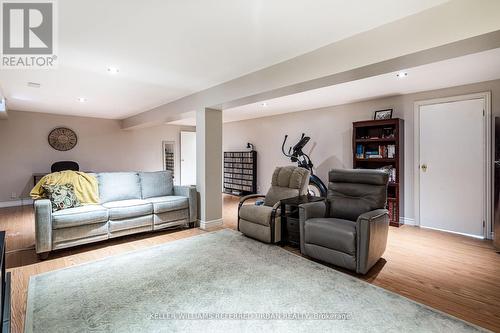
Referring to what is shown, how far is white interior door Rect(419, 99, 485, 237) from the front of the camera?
369 centimetres

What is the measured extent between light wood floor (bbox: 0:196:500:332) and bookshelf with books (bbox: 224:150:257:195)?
2.83 metres

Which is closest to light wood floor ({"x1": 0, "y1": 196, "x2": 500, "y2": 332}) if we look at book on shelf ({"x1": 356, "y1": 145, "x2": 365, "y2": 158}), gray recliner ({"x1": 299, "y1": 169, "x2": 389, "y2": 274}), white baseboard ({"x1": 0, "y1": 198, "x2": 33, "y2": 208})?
gray recliner ({"x1": 299, "y1": 169, "x2": 389, "y2": 274})

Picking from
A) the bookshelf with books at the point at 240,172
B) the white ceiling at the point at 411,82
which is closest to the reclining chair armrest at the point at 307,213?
the white ceiling at the point at 411,82

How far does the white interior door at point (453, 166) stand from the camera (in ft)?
12.1

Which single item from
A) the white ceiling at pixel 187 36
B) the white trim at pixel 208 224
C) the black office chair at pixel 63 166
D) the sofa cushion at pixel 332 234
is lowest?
the white trim at pixel 208 224

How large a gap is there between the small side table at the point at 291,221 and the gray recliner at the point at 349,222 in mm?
280

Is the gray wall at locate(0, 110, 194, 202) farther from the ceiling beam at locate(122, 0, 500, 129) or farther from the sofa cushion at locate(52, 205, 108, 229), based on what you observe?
the ceiling beam at locate(122, 0, 500, 129)

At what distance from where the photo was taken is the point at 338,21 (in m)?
2.10

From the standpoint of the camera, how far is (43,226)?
2.95 meters

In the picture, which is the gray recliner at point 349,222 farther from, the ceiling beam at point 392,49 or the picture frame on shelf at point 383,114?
the picture frame on shelf at point 383,114

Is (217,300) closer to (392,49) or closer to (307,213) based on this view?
(307,213)

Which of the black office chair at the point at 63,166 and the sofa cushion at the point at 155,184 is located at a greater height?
the black office chair at the point at 63,166

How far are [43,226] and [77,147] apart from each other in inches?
182

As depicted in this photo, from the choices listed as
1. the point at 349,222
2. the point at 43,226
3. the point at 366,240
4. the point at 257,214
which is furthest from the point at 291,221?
the point at 43,226
